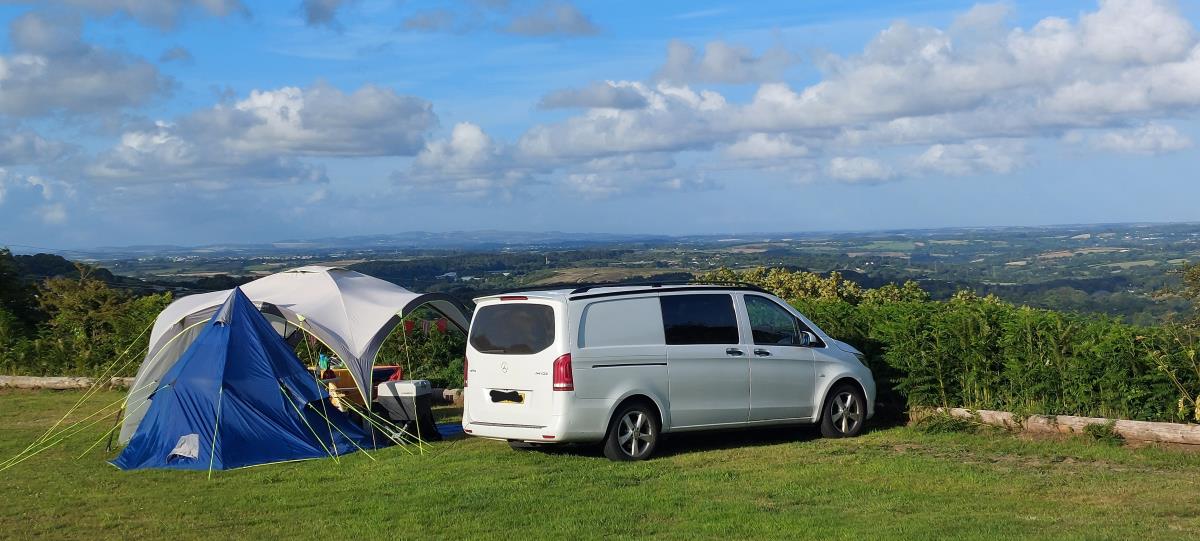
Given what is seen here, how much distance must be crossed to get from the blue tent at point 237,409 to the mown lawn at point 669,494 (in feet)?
1.44

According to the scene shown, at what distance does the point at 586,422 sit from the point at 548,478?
3.46ft

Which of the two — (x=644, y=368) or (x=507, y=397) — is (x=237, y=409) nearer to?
(x=507, y=397)

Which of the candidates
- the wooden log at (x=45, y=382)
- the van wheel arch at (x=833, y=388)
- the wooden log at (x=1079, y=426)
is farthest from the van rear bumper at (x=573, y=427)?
the wooden log at (x=45, y=382)

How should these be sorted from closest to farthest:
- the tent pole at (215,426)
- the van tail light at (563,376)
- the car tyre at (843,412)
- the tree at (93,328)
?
the van tail light at (563,376)
the tent pole at (215,426)
the car tyre at (843,412)
the tree at (93,328)

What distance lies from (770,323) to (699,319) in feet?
3.32

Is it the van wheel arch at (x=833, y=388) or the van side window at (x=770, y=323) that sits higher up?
the van side window at (x=770, y=323)

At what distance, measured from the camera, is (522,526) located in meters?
8.70

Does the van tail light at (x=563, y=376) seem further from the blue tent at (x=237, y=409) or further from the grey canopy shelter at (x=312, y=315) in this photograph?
the grey canopy shelter at (x=312, y=315)

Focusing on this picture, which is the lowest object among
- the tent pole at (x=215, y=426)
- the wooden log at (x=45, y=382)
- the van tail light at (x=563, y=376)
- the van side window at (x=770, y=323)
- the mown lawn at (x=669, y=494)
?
the wooden log at (x=45, y=382)

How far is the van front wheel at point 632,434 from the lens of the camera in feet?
38.5

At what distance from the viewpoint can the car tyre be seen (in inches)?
516

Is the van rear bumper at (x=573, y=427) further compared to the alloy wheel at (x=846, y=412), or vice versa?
the alloy wheel at (x=846, y=412)

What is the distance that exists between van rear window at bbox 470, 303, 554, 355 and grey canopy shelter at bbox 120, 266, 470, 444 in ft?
6.87

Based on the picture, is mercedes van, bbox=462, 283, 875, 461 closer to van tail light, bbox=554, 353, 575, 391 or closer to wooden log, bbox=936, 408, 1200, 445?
van tail light, bbox=554, 353, 575, 391
